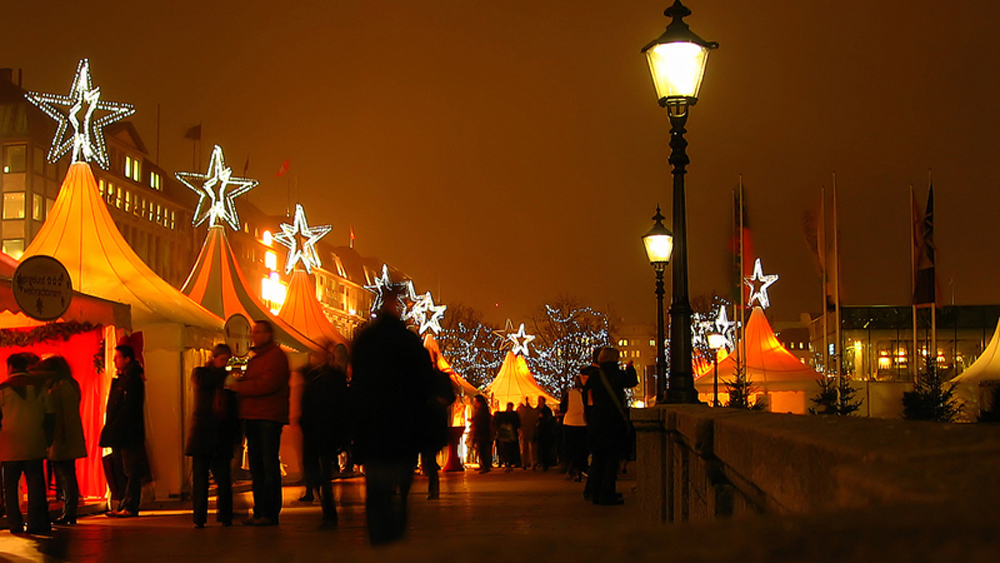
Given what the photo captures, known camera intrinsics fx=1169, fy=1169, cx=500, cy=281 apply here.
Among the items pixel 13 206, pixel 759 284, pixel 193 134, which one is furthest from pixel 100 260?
pixel 193 134

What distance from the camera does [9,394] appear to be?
405 inches

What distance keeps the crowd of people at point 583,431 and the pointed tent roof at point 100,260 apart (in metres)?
5.56

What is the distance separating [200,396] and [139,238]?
234 ft

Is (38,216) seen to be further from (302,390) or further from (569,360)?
(302,390)

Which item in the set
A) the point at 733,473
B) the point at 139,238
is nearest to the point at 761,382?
the point at 733,473

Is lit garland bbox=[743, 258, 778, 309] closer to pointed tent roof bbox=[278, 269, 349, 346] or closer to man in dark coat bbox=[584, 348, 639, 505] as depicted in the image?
pointed tent roof bbox=[278, 269, 349, 346]

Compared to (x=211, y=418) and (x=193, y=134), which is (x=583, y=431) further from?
(x=193, y=134)

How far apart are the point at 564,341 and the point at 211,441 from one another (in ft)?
232

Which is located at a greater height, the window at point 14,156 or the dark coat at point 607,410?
the window at point 14,156

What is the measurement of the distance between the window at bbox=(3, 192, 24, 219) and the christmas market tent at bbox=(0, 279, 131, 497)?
57.8m

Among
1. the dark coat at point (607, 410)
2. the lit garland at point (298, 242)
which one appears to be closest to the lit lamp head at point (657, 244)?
the dark coat at point (607, 410)

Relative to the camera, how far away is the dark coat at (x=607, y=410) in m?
13.3

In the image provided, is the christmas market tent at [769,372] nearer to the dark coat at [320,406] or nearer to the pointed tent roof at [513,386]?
the pointed tent roof at [513,386]

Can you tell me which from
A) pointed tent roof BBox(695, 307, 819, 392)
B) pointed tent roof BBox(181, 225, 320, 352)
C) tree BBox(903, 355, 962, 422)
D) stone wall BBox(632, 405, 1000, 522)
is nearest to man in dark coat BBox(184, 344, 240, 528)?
stone wall BBox(632, 405, 1000, 522)
